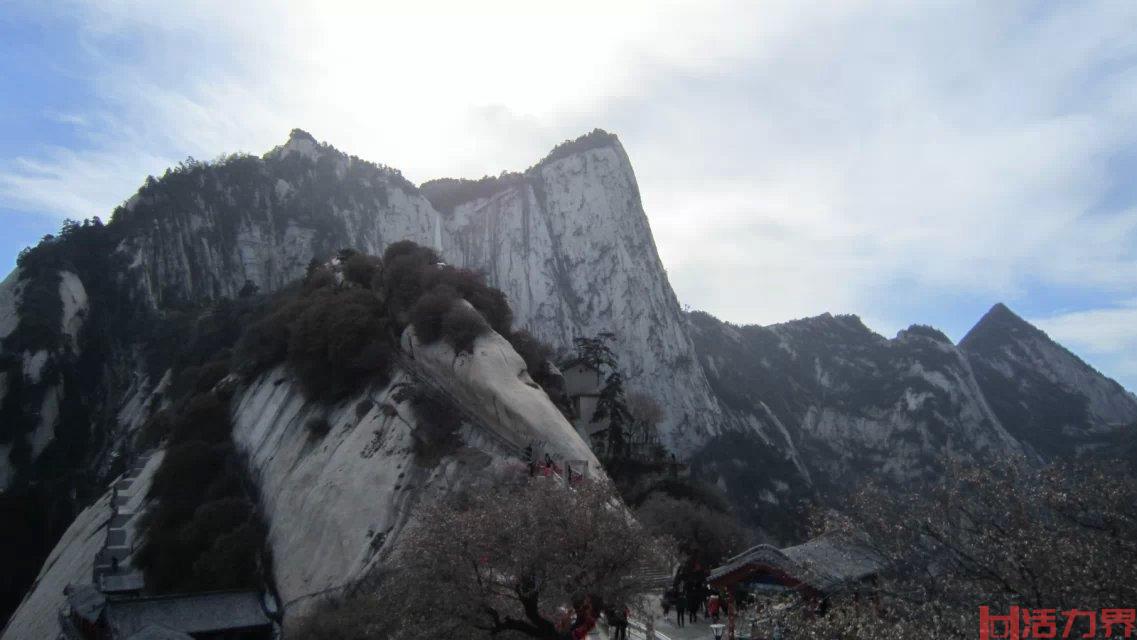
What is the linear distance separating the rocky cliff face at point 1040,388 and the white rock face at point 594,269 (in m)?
53.0

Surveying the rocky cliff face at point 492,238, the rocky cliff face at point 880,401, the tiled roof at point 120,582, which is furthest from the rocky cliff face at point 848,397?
the tiled roof at point 120,582

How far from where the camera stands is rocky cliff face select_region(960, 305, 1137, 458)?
103 metres

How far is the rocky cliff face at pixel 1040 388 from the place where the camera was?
338 ft

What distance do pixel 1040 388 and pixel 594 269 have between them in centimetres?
7942

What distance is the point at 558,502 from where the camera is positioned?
13.3 meters

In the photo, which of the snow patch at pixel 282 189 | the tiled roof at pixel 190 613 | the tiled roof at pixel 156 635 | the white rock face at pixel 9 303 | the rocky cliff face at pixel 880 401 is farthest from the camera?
the snow patch at pixel 282 189

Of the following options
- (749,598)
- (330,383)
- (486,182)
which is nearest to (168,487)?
(330,383)

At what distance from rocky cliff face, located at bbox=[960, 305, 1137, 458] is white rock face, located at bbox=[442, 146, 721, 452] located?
2087 inches

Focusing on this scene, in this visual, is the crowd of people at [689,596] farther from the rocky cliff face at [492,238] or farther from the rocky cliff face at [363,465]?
the rocky cliff face at [492,238]

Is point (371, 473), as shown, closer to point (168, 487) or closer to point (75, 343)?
point (168, 487)

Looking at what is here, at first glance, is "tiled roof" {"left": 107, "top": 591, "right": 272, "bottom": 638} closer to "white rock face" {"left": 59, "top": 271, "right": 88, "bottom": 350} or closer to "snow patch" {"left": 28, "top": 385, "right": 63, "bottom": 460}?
"snow patch" {"left": 28, "top": 385, "right": 63, "bottom": 460}

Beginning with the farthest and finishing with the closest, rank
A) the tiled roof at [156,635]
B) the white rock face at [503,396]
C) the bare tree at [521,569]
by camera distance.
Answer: the white rock face at [503,396] → the tiled roof at [156,635] → the bare tree at [521,569]

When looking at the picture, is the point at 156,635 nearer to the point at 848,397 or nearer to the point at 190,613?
the point at 190,613

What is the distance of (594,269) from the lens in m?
81.7
